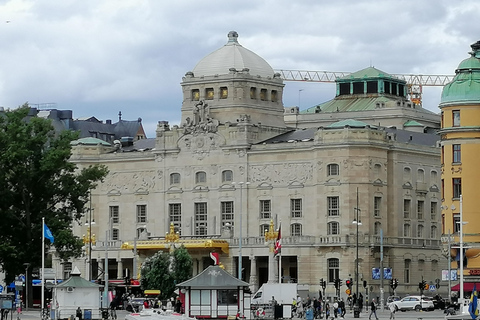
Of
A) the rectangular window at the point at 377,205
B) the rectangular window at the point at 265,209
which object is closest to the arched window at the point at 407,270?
the rectangular window at the point at 377,205

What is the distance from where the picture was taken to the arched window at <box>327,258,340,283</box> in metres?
179

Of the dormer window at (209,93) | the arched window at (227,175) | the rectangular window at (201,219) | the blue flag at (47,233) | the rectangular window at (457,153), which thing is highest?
the dormer window at (209,93)

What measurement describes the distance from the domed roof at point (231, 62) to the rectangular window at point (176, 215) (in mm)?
16574

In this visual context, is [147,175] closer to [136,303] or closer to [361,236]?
[361,236]

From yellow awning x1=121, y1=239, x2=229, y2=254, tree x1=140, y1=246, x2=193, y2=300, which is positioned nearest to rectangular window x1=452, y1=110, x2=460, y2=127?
tree x1=140, y1=246, x2=193, y2=300

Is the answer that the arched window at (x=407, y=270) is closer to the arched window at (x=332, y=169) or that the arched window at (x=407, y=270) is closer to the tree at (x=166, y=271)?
the arched window at (x=332, y=169)

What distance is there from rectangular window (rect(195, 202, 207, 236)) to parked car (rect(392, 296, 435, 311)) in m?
41.8

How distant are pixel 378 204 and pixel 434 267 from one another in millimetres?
12220

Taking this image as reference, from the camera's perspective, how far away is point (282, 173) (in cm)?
18512

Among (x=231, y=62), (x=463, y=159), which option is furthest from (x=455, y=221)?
(x=231, y=62)

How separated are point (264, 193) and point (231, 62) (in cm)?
1882

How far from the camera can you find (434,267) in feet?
618

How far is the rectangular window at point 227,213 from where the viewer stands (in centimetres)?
18862

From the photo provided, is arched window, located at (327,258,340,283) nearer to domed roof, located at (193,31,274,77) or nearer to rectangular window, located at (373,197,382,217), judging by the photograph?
rectangular window, located at (373,197,382,217)
